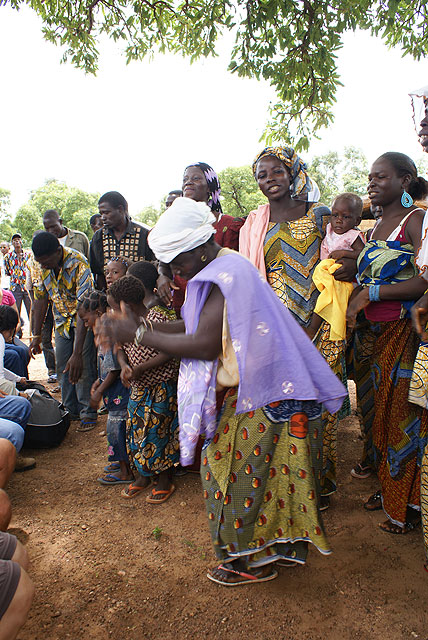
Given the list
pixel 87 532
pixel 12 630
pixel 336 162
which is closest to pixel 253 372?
pixel 12 630

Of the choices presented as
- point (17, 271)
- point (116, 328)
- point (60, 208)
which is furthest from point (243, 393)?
point (60, 208)

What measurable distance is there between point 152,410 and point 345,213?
1900 millimetres

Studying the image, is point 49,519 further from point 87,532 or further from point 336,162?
point 336,162

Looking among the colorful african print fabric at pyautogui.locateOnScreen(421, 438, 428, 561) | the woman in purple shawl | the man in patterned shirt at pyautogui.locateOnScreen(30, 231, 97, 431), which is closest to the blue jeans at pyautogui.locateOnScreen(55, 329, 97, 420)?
the man in patterned shirt at pyautogui.locateOnScreen(30, 231, 97, 431)

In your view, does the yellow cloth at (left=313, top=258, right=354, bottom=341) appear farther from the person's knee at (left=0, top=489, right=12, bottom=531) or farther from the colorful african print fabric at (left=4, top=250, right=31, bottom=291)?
the colorful african print fabric at (left=4, top=250, right=31, bottom=291)

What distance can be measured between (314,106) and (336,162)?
36.4m

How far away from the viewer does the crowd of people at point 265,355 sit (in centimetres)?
195

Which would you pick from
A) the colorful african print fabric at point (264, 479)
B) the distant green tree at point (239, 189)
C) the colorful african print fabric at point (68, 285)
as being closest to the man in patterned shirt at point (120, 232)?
the colorful african print fabric at point (68, 285)

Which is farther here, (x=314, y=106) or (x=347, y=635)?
(x=314, y=106)

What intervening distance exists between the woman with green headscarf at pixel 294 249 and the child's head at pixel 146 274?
70cm

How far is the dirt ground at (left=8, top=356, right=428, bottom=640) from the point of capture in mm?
2076

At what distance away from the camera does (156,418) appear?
3184 mm

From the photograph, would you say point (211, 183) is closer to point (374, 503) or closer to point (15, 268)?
point (374, 503)

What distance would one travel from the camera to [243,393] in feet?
6.31
